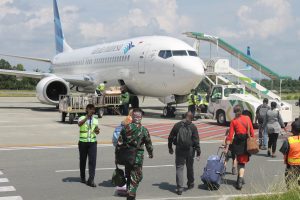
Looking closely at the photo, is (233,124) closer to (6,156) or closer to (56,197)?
(56,197)

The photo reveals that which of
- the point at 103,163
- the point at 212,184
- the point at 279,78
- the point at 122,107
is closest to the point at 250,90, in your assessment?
the point at 279,78

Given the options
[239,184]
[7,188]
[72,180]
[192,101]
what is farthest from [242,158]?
[192,101]

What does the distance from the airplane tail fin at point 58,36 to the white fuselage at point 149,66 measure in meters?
13.3

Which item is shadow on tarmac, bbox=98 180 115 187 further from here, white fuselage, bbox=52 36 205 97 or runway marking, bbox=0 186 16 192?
white fuselage, bbox=52 36 205 97

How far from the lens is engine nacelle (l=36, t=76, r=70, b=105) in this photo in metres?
28.4

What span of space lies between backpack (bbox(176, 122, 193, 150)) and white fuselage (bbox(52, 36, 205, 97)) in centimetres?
1338

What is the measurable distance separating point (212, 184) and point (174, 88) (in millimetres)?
14255

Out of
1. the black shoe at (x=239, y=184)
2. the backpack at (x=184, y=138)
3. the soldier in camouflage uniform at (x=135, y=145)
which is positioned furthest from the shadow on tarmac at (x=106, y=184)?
the black shoe at (x=239, y=184)

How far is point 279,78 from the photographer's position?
108 feet

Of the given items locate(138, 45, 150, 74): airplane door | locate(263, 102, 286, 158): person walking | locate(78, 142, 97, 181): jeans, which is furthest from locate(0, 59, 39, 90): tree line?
locate(78, 142, 97, 181): jeans

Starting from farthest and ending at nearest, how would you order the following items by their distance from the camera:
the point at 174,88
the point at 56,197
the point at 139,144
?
1. the point at 174,88
2. the point at 56,197
3. the point at 139,144

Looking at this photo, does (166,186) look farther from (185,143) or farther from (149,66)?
(149,66)

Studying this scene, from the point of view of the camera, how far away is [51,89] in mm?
30641

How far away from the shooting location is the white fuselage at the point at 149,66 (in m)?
22.7
